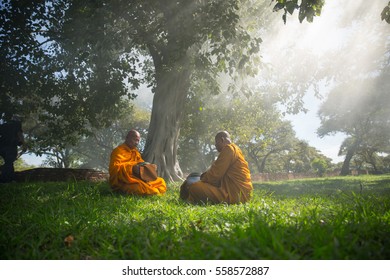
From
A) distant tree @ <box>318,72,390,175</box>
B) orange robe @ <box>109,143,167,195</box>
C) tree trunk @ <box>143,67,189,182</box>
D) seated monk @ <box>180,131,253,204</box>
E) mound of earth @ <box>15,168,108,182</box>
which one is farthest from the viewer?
distant tree @ <box>318,72,390,175</box>

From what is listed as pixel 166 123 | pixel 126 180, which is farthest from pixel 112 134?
pixel 126 180

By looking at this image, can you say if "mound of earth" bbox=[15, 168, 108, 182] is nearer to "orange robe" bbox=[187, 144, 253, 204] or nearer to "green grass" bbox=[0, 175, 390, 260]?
"orange robe" bbox=[187, 144, 253, 204]

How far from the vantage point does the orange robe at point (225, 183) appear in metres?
4.86

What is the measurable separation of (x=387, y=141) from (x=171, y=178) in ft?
127

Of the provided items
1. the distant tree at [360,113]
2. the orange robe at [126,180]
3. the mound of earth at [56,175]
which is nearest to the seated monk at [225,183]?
the orange robe at [126,180]

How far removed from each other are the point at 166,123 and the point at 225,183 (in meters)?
5.27

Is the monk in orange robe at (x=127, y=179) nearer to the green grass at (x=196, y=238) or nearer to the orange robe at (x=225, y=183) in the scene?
the orange robe at (x=225, y=183)

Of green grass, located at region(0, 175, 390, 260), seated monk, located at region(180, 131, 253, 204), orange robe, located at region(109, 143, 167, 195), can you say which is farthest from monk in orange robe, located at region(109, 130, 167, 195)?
green grass, located at region(0, 175, 390, 260)

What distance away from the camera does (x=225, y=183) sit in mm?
4988

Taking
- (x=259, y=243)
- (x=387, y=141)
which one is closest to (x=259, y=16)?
(x=259, y=243)

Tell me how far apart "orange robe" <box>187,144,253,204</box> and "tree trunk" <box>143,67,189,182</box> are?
4.35 meters

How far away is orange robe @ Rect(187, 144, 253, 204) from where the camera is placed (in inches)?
191

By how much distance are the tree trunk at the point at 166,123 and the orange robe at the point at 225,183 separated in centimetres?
435

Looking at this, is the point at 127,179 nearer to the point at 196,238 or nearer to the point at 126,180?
the point at 126,180
